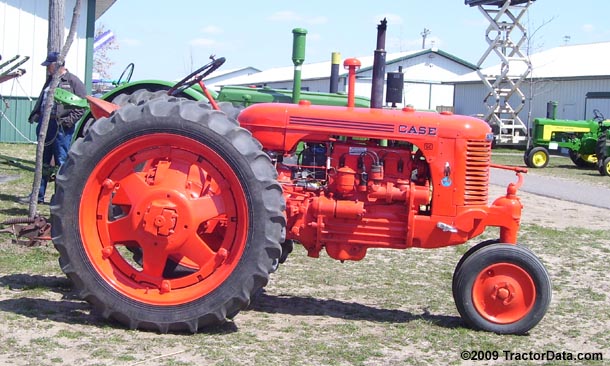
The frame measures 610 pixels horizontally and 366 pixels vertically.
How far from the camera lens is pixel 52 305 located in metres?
5.41

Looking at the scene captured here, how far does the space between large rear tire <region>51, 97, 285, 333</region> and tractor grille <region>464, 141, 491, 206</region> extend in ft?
4.50

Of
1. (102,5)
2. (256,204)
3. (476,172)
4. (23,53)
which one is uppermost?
(102,5)

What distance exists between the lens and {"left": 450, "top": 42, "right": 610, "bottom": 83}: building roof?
104ft

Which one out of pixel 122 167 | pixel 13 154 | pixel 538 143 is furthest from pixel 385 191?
pixel 538 143

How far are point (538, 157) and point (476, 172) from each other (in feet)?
55.6

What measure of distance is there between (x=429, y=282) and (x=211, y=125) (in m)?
2.71

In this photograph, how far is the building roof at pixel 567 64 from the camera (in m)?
→ 31.7

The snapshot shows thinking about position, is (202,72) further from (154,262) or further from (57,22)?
(57,22)

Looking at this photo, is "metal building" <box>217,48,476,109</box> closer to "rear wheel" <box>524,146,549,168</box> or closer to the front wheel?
"rear wheel" <box>524,146,549,168</box>

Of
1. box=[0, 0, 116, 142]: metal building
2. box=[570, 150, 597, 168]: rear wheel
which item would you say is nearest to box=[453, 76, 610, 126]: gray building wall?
box=[570, 150, 597, 168]: rear wheel

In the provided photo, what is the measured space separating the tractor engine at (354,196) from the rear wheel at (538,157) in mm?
16863

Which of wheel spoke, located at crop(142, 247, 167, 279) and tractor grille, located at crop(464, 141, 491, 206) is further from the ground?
tractor grille, located at crop(464, 141, 491, 206)

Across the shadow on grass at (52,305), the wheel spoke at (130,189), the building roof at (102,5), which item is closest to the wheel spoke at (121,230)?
the wheel spoke at (130,189)

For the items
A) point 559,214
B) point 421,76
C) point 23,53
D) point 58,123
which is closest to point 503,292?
point 58,123
